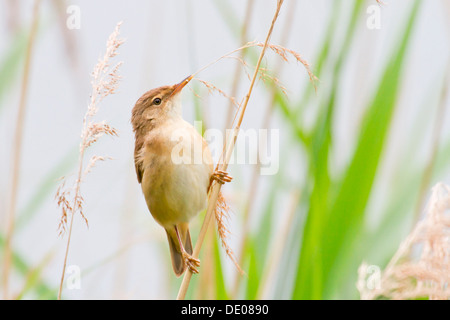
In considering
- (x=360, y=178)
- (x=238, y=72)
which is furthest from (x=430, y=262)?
(x=238, y=72)

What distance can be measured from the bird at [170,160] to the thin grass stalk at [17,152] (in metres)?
0.42

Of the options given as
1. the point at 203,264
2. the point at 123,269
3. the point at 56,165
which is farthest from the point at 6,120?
the point at 203,264

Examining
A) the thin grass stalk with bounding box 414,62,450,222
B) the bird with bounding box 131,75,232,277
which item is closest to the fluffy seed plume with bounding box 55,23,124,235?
the bird with bounding box 131,75,232,277

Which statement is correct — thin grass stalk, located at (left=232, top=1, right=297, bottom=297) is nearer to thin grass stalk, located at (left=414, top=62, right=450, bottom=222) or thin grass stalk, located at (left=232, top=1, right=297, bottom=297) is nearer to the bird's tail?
the bird's tail

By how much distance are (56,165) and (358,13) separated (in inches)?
49.9

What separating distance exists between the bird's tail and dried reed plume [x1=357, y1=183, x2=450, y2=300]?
91cm

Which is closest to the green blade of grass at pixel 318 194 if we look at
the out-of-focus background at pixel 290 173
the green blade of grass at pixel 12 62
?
the out-of-focus background at pixel 290 173

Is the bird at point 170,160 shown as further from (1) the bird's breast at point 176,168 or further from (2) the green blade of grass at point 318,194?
(2) the green blade of grass at point 318,194

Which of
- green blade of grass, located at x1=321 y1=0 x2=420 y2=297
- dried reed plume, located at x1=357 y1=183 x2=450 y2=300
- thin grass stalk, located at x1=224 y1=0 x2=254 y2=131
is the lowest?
dried reed plume, located at x1=357 y1=183 x2=450 y2=300

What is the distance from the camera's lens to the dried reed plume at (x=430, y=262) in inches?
61.4

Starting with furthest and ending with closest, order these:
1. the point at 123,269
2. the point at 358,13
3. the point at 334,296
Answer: the point at 123,269 → the point at 334,296 → the point at 358,13

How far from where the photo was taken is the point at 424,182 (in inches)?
87.9

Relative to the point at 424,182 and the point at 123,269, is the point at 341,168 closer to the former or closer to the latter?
the point at 424,182

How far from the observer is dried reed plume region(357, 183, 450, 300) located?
1.56 metres
